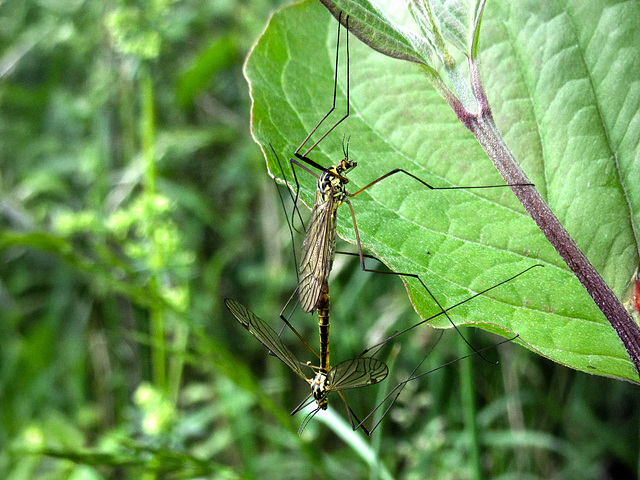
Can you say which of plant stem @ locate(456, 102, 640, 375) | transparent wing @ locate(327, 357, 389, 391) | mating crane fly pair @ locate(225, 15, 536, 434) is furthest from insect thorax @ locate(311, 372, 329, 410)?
plant stem @ locate(456, 102, 640, 375)

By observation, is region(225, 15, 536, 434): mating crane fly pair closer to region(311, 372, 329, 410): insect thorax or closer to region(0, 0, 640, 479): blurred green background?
region(311, 372, 329, 410): insect thorax

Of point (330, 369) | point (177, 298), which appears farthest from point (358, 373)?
point (177, 298)

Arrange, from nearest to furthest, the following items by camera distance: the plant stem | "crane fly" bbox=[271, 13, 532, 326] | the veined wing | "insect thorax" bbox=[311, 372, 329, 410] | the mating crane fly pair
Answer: the plant stem, "crane fly" bbox=[271, 13, 532, 326], the mating crane fly pair, the veined wing, "insect thorax" bbox=[311, 372, 329, 410]

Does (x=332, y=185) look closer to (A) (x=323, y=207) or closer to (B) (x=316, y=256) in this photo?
(A) (x=323, y=207)

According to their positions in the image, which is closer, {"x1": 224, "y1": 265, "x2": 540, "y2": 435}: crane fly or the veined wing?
{"x1": 224, "y1": 265, "x2": 540, "y2": 435}: crane fly

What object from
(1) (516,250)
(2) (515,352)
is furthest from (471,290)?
(2) (515,352)

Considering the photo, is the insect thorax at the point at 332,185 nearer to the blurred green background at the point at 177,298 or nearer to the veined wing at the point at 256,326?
the veined wing at the point at 256,326

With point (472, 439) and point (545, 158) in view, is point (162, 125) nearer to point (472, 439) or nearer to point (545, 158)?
point (472, 439)
